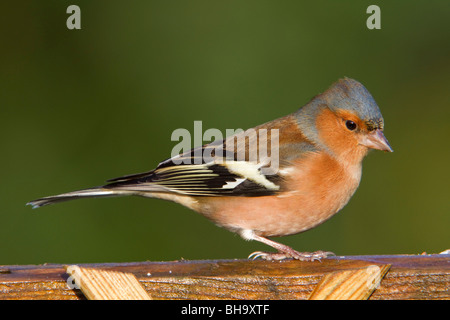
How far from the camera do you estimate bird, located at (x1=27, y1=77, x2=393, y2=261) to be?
4.40 meters

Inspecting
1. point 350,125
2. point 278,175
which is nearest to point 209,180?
point 278,175

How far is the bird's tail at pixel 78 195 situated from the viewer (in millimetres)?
4133

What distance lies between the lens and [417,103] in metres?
6.85

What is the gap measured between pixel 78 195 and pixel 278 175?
1.32m

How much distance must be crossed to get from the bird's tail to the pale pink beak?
65.3 inches

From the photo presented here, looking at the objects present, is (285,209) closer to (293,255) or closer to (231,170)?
(293,255)

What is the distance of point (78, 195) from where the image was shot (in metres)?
4.21

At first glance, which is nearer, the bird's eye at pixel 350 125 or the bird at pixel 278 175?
the bird at pixel 278 175

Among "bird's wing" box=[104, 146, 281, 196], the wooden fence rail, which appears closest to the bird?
"bird's wing" box=[104, 146, 281, 196]

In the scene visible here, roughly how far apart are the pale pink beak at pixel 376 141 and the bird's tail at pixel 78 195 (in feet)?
5.44

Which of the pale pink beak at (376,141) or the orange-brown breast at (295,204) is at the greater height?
the pale pink beak at (376,141)

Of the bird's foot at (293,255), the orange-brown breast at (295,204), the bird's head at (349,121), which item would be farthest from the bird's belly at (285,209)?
the bird's head at (349,121)

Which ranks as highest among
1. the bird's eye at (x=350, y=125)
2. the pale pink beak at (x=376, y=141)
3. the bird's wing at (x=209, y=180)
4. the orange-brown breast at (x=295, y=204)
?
the bird's eye at (x=350, y=125)

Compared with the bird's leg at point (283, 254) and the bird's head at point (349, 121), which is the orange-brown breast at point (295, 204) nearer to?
the bird's leg at point (283, 254)
